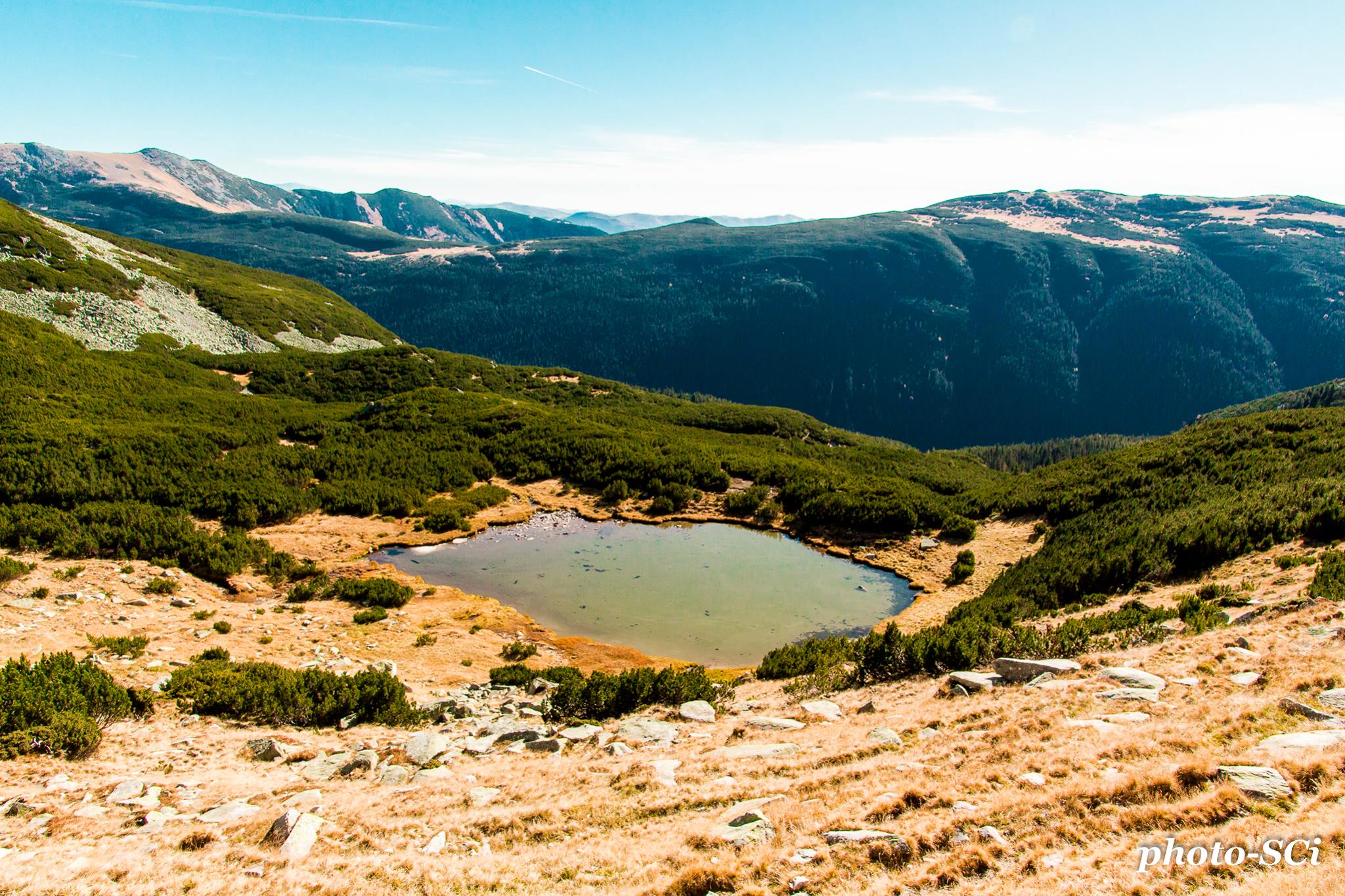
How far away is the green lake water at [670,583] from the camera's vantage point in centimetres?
2270

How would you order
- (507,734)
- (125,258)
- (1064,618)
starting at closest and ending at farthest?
(507,734) < (1064,618) < (125,258)

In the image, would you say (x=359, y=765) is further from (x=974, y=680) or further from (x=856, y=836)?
(x=974, y=680)

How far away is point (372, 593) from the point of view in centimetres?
2300

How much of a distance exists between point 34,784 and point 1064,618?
21.8m

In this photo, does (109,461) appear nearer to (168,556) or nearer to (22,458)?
(22,458)

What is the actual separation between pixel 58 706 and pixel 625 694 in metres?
10.2

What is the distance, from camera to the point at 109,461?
3064cm

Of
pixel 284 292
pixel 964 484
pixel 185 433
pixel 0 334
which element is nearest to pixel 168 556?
pixel 185 433

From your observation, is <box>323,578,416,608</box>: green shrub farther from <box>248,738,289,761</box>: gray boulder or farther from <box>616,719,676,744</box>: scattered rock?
<box>616,719,676,744</box>: scattered rock

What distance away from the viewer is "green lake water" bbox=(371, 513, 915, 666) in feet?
74.5

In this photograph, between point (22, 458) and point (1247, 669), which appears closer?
point (1247, 669)

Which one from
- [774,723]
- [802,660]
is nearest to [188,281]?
[802,660]

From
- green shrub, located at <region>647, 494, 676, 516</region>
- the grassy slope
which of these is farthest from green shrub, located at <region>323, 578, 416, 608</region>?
the grassy slope

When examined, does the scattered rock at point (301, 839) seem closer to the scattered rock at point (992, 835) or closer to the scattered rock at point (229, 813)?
the scattered rock at point (229, 813)
